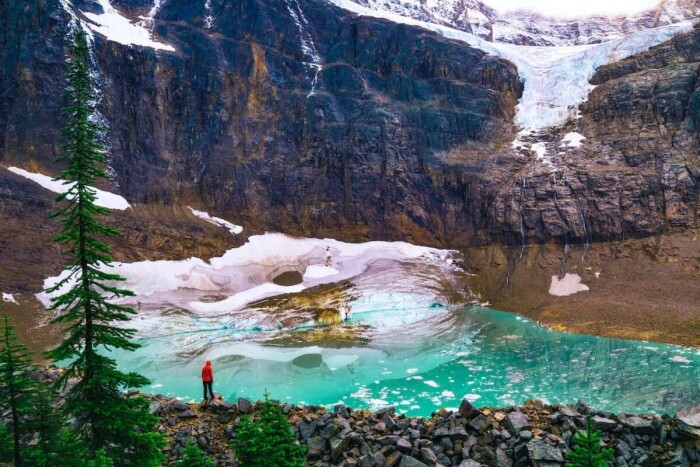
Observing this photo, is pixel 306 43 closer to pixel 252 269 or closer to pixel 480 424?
pixel 252 269

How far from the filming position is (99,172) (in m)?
10.1

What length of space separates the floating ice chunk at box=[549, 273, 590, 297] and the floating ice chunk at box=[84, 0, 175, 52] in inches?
2397

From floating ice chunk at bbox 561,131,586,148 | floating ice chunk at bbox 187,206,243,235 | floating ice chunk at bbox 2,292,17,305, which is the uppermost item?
floating ice chunk at bbox 561,131,586,148

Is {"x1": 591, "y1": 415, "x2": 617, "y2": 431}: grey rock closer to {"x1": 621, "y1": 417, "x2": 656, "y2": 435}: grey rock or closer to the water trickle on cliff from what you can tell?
{"x1": 621, "y1": 417, "x2": 656, "y2": 435}: grey rock

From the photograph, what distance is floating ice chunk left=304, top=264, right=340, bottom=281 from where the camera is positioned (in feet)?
181

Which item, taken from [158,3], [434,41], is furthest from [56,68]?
[434,41]

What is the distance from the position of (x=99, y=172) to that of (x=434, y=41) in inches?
2938

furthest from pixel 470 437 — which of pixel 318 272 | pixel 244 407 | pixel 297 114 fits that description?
pixel 297 114

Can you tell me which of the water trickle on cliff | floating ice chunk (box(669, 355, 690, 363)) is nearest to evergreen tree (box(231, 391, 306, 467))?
floating ice chunk (box(669, 355, 690, 363))

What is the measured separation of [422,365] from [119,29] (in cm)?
6673

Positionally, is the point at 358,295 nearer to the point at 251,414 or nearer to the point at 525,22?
the point at 251,414

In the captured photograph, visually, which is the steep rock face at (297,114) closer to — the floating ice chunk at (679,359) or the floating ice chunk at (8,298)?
the floating ice chunk at (8,298)

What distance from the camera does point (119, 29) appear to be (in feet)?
226

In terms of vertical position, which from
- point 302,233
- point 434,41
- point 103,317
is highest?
point 434,41
